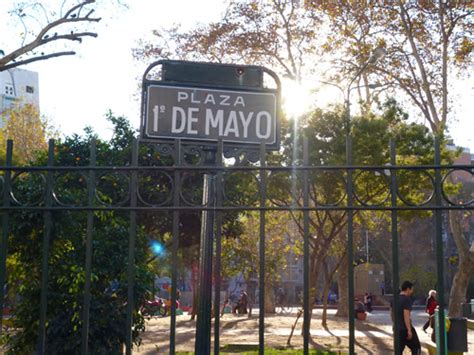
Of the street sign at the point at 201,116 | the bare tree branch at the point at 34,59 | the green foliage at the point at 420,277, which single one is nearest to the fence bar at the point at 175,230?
the street sign at the point at 201,116

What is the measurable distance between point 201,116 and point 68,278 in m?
4.80

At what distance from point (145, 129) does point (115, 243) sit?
16.7 ft

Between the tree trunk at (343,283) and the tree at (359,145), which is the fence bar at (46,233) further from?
the tree trunk at (343,283)

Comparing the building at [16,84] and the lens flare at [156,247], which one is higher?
the building at [16,84]

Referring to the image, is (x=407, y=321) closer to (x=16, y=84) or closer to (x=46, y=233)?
(x=46, y=233)

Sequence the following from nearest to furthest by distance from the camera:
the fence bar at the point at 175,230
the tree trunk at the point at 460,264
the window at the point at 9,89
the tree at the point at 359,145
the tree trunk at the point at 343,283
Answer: the fence bar at the point at 175,230, the tree at the point at 359,145, the tree trunk at the point at 460,264, the tree trunk at the point at 343,283, the window at the point at 9,89

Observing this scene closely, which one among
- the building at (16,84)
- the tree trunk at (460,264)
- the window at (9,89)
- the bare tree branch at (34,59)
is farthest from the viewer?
the window at (9,89)

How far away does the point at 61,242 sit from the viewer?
307 inches

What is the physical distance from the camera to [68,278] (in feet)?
26.3

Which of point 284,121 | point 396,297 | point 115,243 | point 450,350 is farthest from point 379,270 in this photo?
point 396,297

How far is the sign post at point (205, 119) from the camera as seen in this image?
3988 millimetres

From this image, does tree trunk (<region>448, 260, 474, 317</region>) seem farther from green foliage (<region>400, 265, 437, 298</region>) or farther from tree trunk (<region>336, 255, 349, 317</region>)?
green foliage (<region>400, 265, 437, 298</region>)

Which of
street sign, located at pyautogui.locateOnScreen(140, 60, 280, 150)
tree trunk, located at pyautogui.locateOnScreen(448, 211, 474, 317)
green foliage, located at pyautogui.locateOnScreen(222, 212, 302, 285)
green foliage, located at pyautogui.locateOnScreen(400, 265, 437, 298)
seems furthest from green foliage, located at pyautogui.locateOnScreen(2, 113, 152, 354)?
green foliage, located at pyautogui.locateOnScreen(400, 265, 437, 298)

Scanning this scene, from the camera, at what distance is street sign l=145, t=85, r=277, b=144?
3.99m
